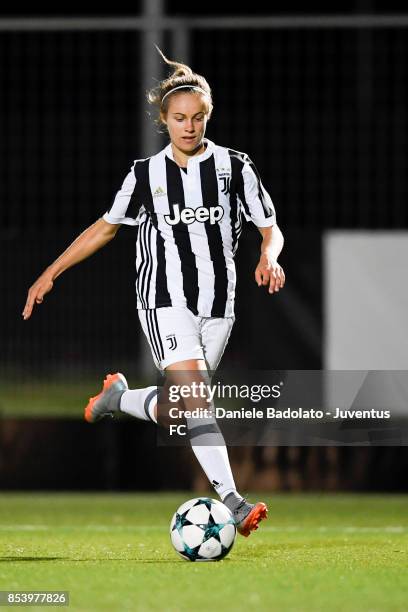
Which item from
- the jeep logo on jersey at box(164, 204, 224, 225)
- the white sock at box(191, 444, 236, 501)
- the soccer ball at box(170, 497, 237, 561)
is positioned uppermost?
the jeep logo on jersey at box(164, 204, 224, 225)

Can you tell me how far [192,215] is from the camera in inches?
255

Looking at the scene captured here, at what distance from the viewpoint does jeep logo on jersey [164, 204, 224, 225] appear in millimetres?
6468

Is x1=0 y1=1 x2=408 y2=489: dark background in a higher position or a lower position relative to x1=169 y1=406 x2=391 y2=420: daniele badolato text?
higher

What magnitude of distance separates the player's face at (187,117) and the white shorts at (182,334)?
0.73 metres

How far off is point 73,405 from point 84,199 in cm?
238

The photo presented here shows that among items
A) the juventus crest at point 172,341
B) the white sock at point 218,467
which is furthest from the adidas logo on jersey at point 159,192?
the white sock at point 218,467

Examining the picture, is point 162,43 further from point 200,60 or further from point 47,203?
point 47,203

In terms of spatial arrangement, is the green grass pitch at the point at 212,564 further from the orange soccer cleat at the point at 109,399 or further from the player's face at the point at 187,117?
the player's face at the point at 187,117

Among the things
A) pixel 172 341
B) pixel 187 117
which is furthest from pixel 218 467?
pixel 187 117

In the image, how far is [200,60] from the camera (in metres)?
11.9

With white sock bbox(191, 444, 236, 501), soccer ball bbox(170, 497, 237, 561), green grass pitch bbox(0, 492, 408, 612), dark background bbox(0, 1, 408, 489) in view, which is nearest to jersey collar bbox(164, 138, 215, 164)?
white sock bbox(191, 444, 236, 501)

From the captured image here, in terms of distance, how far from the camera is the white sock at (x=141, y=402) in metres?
6.58

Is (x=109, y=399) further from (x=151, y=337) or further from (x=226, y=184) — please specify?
(x=226, y=184)

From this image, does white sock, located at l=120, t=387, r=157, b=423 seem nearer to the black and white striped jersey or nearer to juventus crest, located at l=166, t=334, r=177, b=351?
juventus crest, located at l=166, t=334, r=177, b=351
